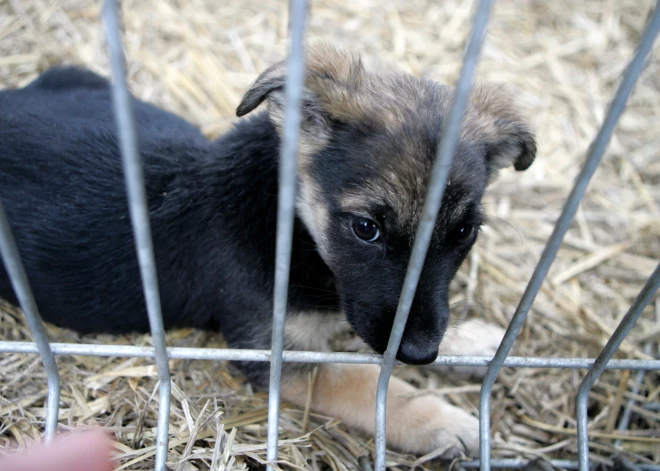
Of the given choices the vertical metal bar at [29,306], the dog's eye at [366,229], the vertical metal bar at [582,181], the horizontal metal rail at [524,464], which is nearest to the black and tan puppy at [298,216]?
the dog's eye at [366,229]

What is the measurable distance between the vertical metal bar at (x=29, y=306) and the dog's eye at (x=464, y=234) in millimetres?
1586

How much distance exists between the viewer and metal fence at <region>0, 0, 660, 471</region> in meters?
1.50

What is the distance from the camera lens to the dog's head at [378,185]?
2340 mm

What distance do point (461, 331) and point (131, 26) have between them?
366cm

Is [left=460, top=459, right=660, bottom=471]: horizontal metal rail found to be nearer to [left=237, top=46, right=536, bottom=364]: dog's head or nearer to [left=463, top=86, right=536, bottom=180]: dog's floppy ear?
[left=237, top=46, right=536, bottom=364]: dog's head

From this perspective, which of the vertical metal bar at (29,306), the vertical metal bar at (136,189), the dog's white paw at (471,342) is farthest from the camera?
the dog's white paw at (471,342)

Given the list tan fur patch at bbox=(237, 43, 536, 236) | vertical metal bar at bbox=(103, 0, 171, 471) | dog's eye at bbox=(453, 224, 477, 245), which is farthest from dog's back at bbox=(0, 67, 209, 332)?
dog's eye at bbox=(453, 224, 477, 245)

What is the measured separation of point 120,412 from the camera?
112 inches

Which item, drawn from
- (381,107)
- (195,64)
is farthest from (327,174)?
(195,64)

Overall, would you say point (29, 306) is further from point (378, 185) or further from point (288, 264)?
point (378, 185)

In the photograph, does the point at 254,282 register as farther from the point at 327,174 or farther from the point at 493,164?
the point at 493,164

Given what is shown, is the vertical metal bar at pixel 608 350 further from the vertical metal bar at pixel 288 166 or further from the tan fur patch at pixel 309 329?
the vertical metal bar at pixel 288 166

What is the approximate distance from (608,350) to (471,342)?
131 centimetres

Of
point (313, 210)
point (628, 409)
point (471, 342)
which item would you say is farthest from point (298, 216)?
point (628, 409)
